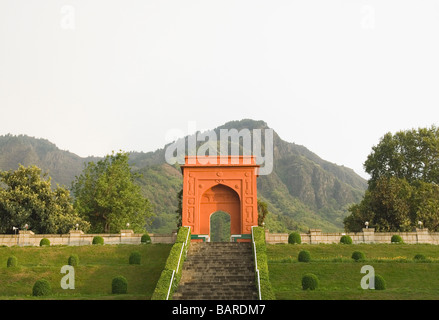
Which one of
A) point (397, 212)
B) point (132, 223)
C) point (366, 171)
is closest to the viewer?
point (397, 212)

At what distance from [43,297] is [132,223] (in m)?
23.0

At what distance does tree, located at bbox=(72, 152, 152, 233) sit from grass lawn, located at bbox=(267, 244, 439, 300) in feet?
59.1

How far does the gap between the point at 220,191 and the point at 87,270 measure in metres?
10.2

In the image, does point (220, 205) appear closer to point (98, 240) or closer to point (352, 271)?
point (98, 240)

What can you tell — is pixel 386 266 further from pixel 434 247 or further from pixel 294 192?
pixel 294 192

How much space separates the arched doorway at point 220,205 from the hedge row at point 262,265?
12.7ft

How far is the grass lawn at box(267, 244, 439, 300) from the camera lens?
15.7 metres

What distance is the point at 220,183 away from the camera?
88.0 ft

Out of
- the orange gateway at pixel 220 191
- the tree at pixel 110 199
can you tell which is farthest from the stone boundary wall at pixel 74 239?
the tree at pixel 110 199
